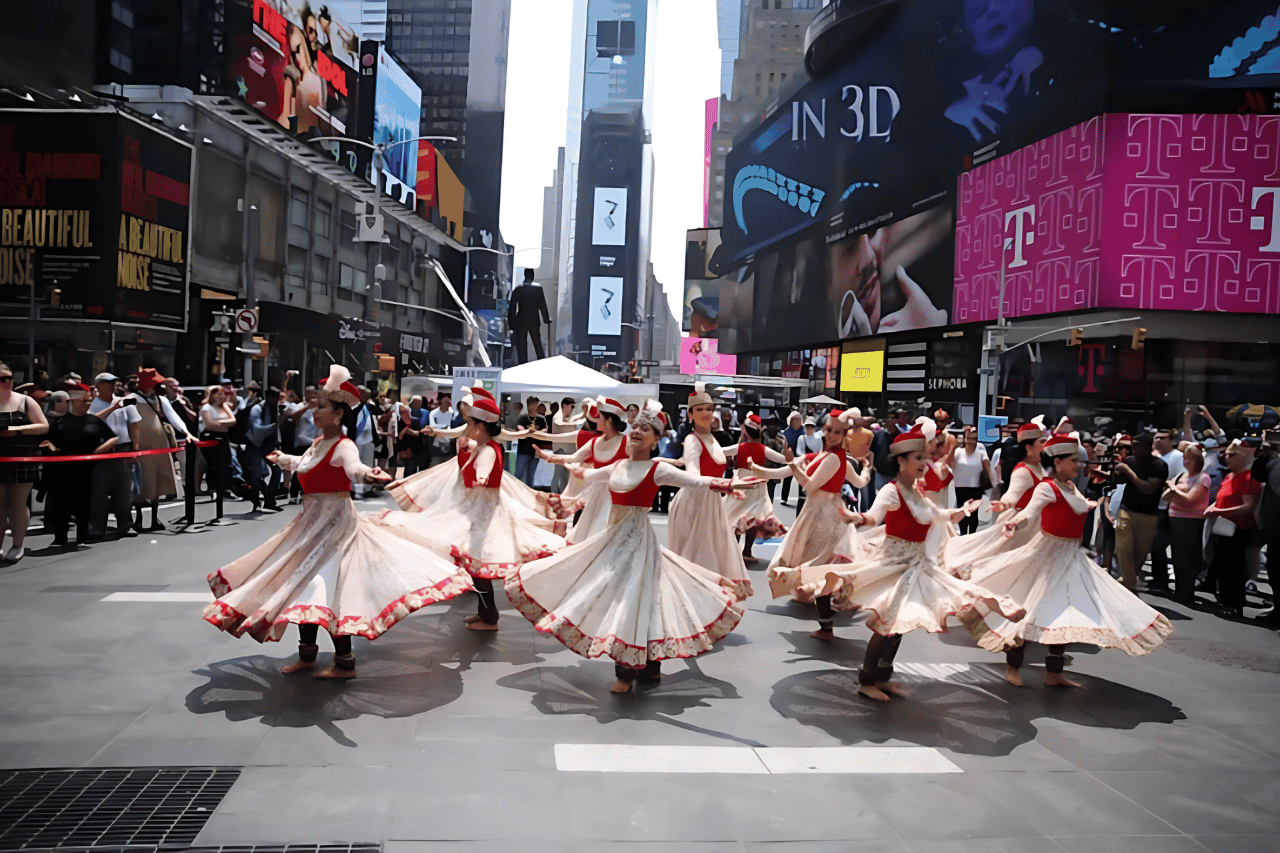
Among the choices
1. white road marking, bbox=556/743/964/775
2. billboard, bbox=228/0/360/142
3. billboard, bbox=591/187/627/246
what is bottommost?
white road marking, bbox=556/743/964/775

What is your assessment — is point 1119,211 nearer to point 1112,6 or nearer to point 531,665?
point 1112,6

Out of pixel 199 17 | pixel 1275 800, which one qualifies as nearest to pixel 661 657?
pixel 1275 800

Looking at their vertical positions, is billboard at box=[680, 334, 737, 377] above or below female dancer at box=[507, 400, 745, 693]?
above

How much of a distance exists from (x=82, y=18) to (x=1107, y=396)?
3049 cm

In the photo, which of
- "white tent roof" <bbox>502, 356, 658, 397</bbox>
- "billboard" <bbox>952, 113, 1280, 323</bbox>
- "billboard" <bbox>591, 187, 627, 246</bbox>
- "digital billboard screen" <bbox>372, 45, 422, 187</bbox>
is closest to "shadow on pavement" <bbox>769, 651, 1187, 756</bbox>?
"white tent roof" <bbox>502, 356, 658, 397</bbox>

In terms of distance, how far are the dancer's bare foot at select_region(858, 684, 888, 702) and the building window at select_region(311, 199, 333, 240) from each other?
3383 cm

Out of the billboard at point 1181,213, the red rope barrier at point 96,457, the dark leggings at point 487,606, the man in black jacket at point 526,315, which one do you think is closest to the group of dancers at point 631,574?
the dark leggings at point 487,606

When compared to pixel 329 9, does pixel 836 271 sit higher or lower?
lower

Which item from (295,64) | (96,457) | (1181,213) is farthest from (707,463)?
(295,64)

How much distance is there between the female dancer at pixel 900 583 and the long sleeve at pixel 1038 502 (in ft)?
2.63

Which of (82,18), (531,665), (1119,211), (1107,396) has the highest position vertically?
(82,18)

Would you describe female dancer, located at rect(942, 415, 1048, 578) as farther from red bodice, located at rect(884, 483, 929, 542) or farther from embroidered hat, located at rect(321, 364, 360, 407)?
embroidered hat, located at rect(321, 364, 360, 407)

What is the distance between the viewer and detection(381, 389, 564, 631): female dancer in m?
7.51

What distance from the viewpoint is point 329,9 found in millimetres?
37375
